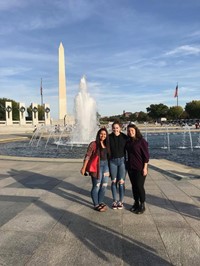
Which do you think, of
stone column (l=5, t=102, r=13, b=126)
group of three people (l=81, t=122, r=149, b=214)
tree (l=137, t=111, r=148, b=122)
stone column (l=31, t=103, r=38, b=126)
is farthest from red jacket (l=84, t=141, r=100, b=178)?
tree (l=137, t=111, r=148, b=122)

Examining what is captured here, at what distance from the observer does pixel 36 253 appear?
4.34m

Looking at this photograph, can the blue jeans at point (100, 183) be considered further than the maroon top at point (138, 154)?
Yes

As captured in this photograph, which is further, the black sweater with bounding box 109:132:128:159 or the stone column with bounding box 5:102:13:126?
the stone column with bounding box 5:102:13:126

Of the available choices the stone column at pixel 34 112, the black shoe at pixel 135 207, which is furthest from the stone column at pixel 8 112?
the black shoe at pixel 135 207

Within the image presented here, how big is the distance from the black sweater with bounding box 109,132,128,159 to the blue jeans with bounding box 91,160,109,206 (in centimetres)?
25

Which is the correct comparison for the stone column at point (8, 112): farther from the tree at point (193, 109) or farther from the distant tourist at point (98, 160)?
the tree at point (193, 109)

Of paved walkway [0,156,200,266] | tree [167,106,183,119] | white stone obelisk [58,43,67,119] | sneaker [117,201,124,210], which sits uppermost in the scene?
white stone obelisk [58,43,67,119]

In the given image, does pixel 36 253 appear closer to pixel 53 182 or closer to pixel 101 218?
pixel 101 218

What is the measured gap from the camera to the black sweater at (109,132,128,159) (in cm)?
626

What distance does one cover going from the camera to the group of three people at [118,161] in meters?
6.11

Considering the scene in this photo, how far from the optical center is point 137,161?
6105 millimetres

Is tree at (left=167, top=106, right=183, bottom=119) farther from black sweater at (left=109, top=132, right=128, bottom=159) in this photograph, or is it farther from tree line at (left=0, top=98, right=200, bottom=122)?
black sweater at (left=109, top=132, right=128, bottom=159)

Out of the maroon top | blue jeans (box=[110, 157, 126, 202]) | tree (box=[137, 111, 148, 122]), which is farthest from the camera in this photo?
tree (box=[137, 111, 148, 122])

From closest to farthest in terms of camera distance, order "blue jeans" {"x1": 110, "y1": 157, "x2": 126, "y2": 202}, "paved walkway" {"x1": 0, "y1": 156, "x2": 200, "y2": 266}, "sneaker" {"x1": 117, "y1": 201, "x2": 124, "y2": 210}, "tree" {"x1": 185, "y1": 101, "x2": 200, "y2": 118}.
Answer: "paved walkway" {"x1": 0, "y1": 156, "x2": 200, "y2": 266} → "blue jeans" {"x1": 110, "y1": 157, "x2": 126, "y2": 202} → "sneaker" {"x1": 117, "y1": 201, "x2": 124, "y2": 210} → "tree" {"x1": 185, "y1": 101, "x2": 200, "y2": 118}
